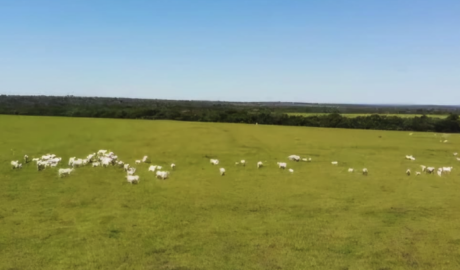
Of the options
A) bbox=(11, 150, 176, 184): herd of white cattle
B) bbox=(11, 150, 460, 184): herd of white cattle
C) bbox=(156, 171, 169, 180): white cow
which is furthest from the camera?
bbox=(11, 150, 460, 184): herd of white cattle

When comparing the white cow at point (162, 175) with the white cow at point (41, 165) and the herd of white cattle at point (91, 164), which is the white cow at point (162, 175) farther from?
the white cow at point (41, 165)

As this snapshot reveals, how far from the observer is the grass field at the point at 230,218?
866cm

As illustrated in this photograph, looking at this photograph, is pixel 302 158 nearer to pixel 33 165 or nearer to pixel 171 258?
pixel 33 165

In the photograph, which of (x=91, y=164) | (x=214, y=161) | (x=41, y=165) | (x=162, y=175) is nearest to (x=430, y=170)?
(x=214, y=161)

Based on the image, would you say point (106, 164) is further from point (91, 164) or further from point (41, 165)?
point (41, 165)

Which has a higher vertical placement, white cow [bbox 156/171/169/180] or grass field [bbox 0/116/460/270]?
white cow [bbox 156/171/169/180]

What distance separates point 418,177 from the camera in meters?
18.5

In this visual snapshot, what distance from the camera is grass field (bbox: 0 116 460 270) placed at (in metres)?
8.66

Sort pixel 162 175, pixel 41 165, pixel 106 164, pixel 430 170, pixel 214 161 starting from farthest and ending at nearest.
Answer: pixel 214 161, pixel 430 170, pixel 106 164, pixel 41 165, pixel 162 175

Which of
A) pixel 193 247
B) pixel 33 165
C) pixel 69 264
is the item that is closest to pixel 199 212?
pixel 193 247

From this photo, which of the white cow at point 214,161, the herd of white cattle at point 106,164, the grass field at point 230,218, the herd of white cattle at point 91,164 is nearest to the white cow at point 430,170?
the herd of white cattle at point 106,164

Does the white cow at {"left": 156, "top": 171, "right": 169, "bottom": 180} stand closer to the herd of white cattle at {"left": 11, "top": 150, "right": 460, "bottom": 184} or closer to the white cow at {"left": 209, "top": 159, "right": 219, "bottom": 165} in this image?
the herd of white cattle at {"left": 11, "top": 150, "right": 460, "bottom": 184}

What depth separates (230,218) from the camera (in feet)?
37.4

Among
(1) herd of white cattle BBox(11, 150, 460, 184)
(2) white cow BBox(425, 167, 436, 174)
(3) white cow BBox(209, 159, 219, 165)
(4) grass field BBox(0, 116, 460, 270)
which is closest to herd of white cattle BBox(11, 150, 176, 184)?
(1) herd of white cattle BBox(11, 150, 460, 184)
